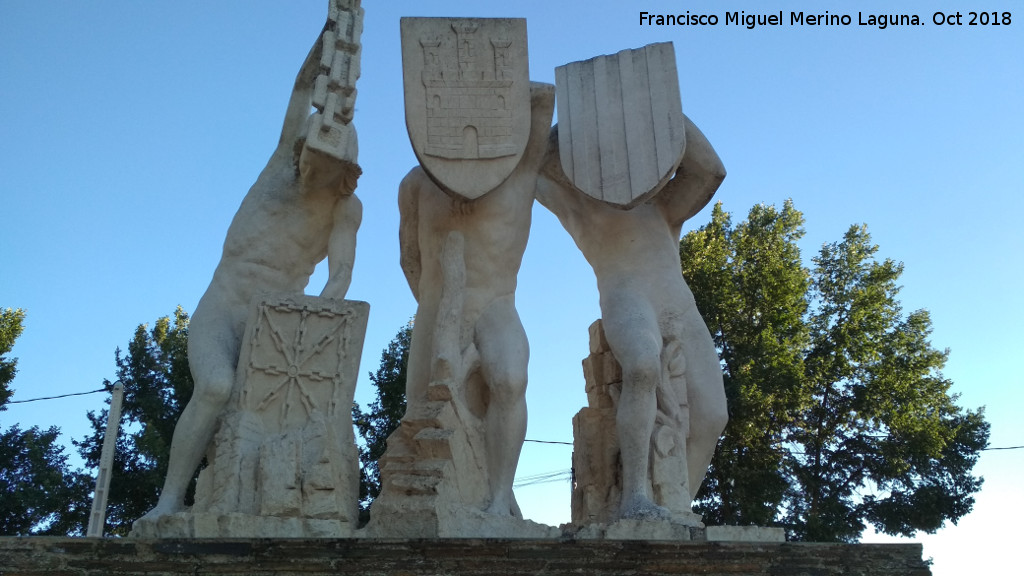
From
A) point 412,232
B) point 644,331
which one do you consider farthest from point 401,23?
point 644,331

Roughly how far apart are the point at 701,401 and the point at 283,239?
2822 mm

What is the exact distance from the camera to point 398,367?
14984 millimetres

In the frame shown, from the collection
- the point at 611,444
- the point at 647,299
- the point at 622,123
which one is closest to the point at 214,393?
the point at 611,444

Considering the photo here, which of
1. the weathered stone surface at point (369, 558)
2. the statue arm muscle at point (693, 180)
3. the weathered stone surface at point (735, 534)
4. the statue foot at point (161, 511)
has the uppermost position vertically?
the statue arm muscle at point (693, 180)

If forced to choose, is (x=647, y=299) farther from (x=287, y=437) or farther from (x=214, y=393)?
(x=214, y=393)

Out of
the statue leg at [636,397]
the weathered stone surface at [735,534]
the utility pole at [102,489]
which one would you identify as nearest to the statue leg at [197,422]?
the statue leg at [636,397]

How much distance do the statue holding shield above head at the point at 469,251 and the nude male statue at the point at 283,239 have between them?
0.54 metres

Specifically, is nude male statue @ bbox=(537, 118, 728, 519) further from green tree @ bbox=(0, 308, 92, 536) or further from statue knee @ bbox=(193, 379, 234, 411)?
green tree @ bbox=(0, 308, 92, 536)

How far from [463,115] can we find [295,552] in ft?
9.35

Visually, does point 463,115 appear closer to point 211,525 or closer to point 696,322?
point 696,322

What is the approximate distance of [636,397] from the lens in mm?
5852

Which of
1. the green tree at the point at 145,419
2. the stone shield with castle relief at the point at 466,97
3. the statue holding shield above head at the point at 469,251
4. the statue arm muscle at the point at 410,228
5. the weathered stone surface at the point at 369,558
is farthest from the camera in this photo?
the green tree at the point at 145,419

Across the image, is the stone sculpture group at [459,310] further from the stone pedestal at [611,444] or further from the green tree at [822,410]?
the green tree at [822,410]

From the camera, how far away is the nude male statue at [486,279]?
571cm
